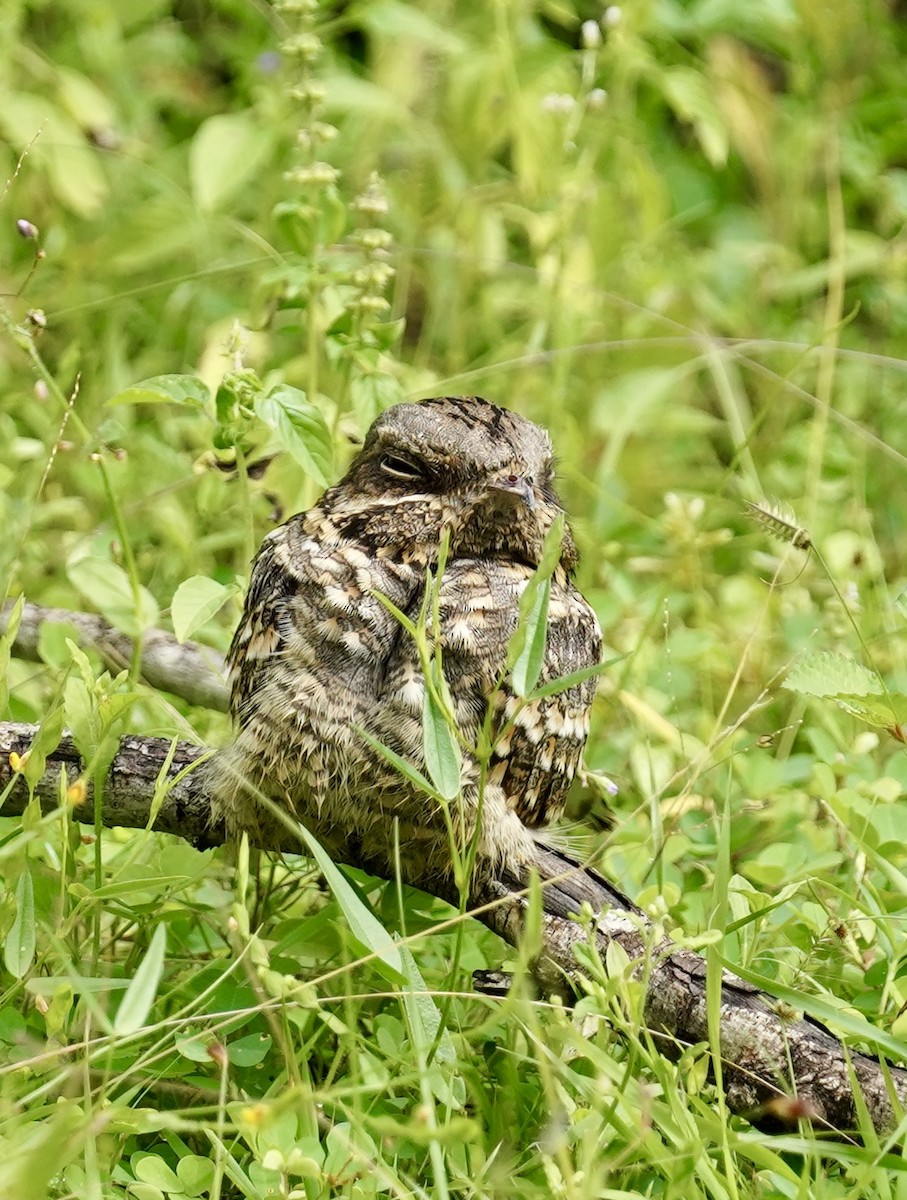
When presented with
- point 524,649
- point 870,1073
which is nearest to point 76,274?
point 524,649

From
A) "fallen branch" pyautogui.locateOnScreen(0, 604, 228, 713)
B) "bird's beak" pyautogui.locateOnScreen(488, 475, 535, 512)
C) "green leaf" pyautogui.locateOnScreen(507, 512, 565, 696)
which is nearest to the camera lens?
"green leaf" pyautogui.locateOnScreen(507, 512, 565, 696)

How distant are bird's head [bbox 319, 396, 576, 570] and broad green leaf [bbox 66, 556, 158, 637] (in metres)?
0.33

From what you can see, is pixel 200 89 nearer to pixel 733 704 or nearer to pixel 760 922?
pixel 733 704

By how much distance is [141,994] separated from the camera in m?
1.49

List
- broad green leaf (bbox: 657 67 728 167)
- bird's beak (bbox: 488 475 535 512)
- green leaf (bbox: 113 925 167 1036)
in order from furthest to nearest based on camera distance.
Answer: broad green leaf (bbox: 657 67 728 167), bird's beak (bbox: 488 475 535 512), green leaf (bbox: 113 925 167 1036)

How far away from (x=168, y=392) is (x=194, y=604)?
0.36m

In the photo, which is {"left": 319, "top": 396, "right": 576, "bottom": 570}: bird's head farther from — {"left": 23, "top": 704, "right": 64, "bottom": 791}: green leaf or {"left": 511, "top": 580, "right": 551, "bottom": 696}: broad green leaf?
{"left": 23, "top": 704, "right": 64, "bottom": 791}: green leaf

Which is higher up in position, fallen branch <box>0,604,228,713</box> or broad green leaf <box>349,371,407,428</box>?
broad green leaf <box>349,371,407,428</box>

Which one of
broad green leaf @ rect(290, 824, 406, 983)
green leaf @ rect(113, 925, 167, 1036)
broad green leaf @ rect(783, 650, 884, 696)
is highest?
green leaf @ rect(113, 925, 167, 1036)

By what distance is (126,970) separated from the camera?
2.22 metres

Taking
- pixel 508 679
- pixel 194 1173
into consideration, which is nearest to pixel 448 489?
pixel 508 679

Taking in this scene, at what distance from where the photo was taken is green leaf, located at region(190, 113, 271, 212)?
3.65 m

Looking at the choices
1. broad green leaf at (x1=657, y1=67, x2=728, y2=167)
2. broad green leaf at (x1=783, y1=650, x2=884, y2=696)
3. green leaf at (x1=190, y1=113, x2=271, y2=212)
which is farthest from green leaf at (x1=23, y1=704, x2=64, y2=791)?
broad green leaf at (x1=657, y1=67, x2=728, y2=167)

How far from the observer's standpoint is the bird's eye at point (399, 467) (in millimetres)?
2373
